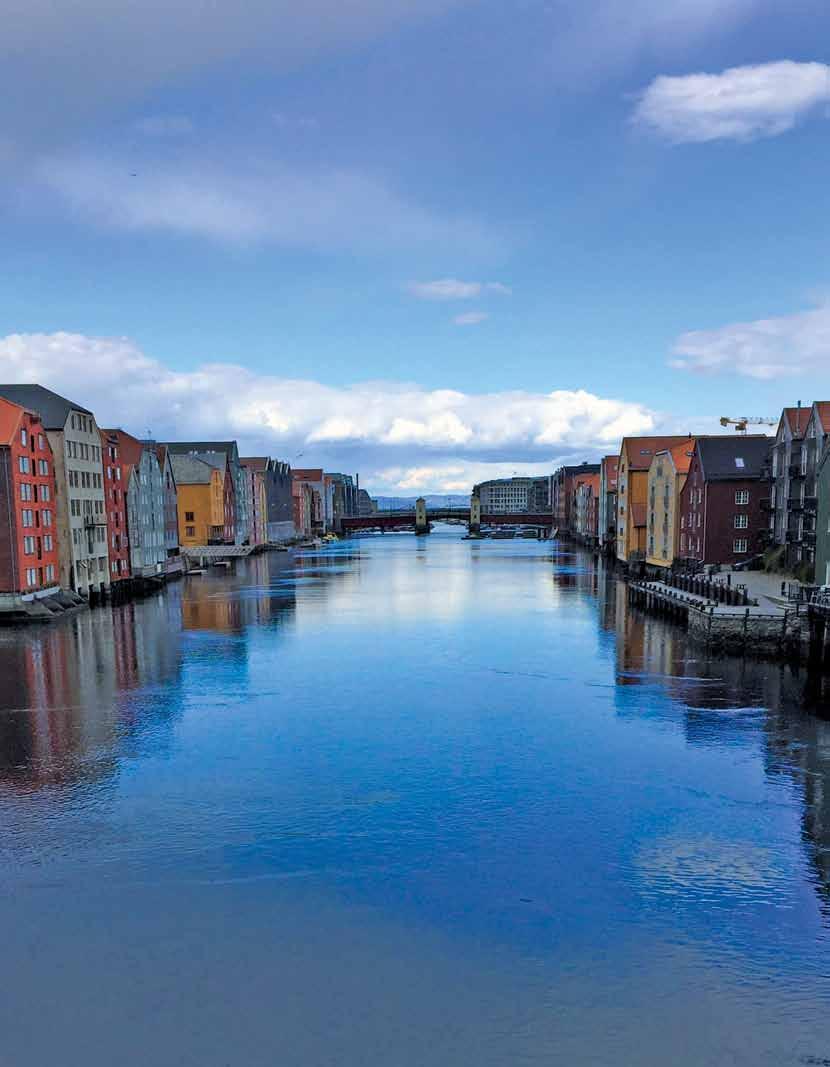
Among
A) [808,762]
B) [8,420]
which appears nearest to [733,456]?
[808,762]

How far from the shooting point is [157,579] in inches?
A: 3359

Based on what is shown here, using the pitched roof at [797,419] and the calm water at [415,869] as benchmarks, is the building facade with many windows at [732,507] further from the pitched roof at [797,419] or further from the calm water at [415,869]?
the calm water at [415,869]

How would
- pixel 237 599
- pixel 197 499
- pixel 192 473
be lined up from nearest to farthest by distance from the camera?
pixel 237 599 → pixel 192 473 → pixel 197 499

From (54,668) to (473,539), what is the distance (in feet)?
522

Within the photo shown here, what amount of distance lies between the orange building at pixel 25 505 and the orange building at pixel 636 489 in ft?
210

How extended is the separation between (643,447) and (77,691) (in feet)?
256

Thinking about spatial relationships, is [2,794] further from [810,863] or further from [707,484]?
[707,484]

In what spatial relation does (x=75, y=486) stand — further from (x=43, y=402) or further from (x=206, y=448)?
(x=206, y=448)

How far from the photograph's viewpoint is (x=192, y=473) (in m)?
113

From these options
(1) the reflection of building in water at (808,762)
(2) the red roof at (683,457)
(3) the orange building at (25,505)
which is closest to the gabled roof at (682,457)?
(2) the red roof at (683,457)

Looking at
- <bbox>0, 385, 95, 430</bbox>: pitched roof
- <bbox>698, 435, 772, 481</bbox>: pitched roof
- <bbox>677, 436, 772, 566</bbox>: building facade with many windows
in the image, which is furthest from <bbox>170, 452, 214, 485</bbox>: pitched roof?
<bbox>677, 436, 772, 566</bbox>: building facade with many windows

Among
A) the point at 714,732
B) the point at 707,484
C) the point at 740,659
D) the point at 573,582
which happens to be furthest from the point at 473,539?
the point at 714,732

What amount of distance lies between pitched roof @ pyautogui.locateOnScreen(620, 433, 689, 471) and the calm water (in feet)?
192

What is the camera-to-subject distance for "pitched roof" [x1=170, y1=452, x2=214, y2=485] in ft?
370
